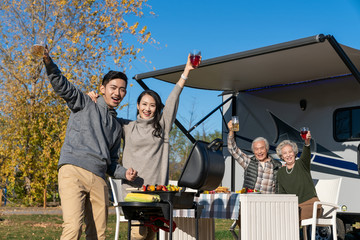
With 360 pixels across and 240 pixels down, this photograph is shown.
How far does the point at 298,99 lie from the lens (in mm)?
6867

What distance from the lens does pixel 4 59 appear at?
12352 millimetres

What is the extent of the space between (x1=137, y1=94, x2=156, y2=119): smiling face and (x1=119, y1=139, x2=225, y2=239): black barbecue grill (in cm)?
51

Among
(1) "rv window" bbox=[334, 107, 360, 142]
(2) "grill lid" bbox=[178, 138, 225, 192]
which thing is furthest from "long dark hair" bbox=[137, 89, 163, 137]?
(1) "rv window" bbox=[334, 107, 360, 142]

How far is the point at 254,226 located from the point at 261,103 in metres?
3.91

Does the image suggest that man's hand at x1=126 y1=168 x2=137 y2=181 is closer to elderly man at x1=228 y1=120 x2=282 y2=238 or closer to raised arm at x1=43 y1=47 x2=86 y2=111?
raised arm at x1=43 y1=47 x2=86 y2=111

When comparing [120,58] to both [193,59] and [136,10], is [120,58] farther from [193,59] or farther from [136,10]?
[193,59]

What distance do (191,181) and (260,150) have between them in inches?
102

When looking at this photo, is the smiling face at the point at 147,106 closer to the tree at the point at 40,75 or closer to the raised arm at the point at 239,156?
the raised arm at the point at 239,156

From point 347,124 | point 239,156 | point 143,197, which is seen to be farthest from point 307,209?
point 143,197

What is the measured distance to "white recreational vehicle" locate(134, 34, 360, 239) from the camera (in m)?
5.77

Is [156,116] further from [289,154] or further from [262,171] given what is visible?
[262,171]

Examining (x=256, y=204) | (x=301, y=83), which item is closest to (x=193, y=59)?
(x=256, y=204)

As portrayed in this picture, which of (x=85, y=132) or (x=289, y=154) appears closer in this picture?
(x=85, y=132)

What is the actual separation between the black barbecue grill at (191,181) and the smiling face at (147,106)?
51cm
